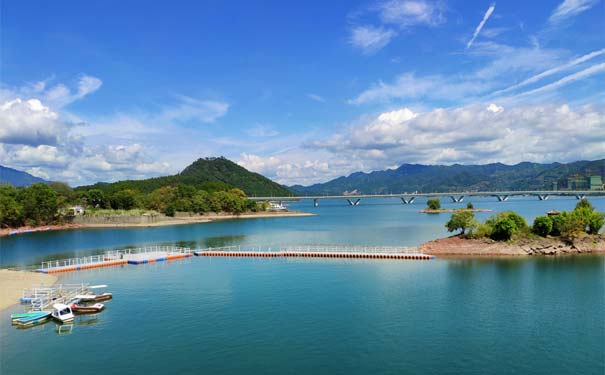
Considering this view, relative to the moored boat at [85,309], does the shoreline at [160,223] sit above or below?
above

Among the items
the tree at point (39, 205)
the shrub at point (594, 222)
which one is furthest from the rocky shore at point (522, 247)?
the tree at point (39, 205)

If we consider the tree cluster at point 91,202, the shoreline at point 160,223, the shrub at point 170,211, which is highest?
the tree cluster at point 91,202

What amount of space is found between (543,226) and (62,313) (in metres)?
63.5

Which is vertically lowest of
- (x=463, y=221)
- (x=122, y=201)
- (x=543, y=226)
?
(x=543, y=226)

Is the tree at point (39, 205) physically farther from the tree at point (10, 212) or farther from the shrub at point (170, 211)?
the shrub at point (170, 211)

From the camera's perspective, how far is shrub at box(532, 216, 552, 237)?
63.8 metres

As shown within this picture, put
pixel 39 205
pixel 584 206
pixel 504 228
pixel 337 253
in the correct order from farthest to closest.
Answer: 1. pixel 39 205
2. pixel 584 206
3. pixel 337 253
4. pixel 504 228

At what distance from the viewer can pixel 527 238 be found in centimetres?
6362

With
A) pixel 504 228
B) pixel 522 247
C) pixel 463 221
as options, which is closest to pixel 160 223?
pixel 463 221

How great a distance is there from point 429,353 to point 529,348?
6.98m

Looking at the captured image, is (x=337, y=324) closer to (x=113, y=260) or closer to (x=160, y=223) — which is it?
(x=113, y=260)

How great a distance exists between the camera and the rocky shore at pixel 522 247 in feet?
203

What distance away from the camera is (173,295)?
43.3 m

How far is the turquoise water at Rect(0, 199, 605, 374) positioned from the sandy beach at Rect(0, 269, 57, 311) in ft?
7.71
